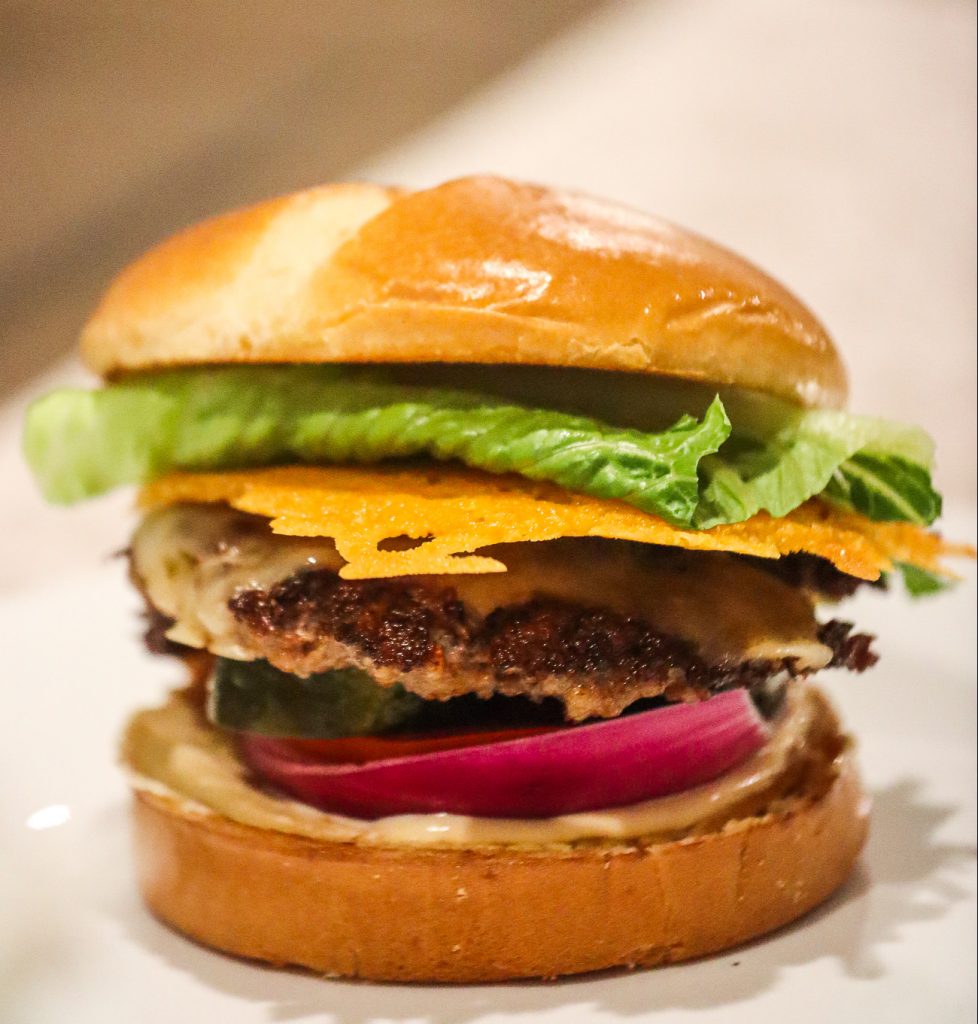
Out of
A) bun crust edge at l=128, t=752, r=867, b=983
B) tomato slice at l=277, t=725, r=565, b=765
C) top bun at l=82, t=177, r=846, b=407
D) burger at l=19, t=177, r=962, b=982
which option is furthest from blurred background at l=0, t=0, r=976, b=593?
bun crust edge at l=128, t=752, r=867, b=983

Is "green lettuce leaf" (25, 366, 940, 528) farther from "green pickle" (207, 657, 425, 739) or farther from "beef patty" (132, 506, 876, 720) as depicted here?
"green pickle" (207, 657, 425, 739)

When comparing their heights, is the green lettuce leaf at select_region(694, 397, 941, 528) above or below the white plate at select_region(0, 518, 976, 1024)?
above

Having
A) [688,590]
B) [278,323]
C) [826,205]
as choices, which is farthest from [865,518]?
[826,205]

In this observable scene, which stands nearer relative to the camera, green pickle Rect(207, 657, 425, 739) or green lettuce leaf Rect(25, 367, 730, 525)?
green lettuce leaf Rect(25, 367, 730, 525)

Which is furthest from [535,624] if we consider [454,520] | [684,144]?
[684,144]

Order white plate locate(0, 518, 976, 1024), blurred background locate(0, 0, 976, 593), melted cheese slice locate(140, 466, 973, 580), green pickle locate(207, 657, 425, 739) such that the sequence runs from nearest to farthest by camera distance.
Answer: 1. melted cheese slice locate(140, 466, 973, 580)
2. white plate locate(0, 518, 976, 1024)
3. green pickle locate(207, 657, 425, 739)
4. blurred background locate(0, 0, 976, 593)

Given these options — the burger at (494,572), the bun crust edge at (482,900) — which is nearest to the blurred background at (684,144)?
the burger at (494,572)

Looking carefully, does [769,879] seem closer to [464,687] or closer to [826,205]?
[464,687]
